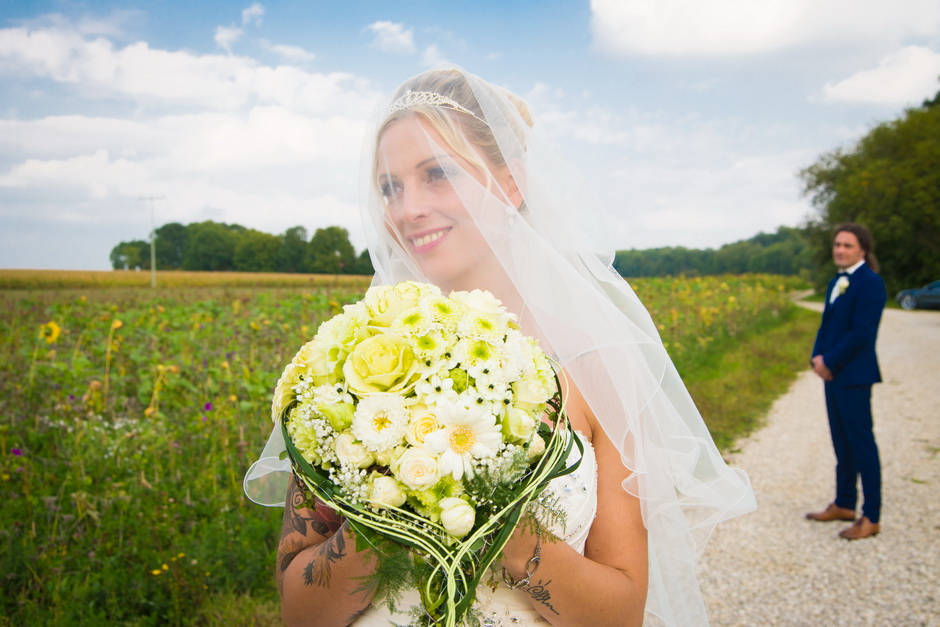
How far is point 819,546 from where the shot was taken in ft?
15.7

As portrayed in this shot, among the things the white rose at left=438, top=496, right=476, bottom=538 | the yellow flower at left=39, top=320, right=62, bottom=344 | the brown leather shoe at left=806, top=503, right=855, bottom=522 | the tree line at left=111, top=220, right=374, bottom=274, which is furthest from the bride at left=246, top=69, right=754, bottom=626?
the tree line at left=111, top=220, right=374, bottom=274

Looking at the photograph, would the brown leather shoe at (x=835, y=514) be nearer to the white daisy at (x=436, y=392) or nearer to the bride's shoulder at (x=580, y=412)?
the bride's shoulder at (x=580, y=412)

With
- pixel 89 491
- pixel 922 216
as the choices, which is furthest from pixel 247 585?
pixel 922 216

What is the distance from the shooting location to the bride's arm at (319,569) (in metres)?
1.38

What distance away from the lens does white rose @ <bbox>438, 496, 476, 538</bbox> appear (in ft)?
3.63

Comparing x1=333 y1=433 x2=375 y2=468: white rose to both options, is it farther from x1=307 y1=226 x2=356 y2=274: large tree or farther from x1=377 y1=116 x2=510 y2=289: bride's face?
x1=307 y1=226 x2=356 y2=274: large tree

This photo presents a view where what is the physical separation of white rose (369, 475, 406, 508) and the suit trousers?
4.90 m

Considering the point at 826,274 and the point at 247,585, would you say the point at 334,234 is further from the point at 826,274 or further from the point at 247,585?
the point at 826,274

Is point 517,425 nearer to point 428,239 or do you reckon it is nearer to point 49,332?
point 428,239

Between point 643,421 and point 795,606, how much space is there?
119 inches

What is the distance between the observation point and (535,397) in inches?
48.4

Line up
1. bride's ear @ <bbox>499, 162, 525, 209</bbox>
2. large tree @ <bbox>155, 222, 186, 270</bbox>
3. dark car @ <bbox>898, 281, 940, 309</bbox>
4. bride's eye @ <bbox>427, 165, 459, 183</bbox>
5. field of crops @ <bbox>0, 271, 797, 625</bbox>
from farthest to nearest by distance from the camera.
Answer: dark car @ <bbox>898, 281, 940, 309</bbox>
large tree @ <bbox>155, 222, 186, 270</bbox>
field of crops @ <bbox>0, 271, 797, 625</bbox>
bride's ear @ <bbox>499, 162, 525, 209</bbox>
bride's eye @ <bbox>427, 165, 459, 183</bbox>

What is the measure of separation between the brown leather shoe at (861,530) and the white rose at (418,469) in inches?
199

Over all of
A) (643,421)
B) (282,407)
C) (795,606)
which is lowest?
(795,606)
